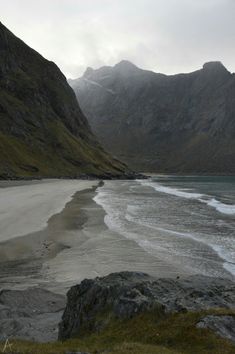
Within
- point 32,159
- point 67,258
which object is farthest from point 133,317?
point 32,159

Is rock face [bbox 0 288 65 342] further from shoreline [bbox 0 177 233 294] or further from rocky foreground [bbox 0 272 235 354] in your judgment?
shoreline [bbox 0 177 233 294]

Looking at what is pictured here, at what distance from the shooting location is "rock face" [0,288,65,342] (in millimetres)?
15125

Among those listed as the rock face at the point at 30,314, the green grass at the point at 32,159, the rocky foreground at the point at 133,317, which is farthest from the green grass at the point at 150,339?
the green grass at the point at 32,159

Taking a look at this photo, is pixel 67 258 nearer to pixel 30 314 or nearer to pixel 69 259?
pixel 69 259

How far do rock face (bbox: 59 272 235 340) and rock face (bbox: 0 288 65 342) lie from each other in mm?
1159

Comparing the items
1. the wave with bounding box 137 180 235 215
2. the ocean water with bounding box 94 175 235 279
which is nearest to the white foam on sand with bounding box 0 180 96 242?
the ocean water with bounding box 94 175 235 279

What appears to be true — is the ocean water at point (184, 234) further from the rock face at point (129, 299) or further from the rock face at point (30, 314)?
the rock face at point (129, 299)

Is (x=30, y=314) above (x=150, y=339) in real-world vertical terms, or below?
below

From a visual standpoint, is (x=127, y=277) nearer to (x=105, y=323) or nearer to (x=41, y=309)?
(x=105, y=323)

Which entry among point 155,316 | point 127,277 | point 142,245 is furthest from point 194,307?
point 142,245

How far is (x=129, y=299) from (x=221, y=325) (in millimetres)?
2854

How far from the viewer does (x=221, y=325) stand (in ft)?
36.2

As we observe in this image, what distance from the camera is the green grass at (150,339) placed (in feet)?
33.3

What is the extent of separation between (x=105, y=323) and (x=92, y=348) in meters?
1.83
